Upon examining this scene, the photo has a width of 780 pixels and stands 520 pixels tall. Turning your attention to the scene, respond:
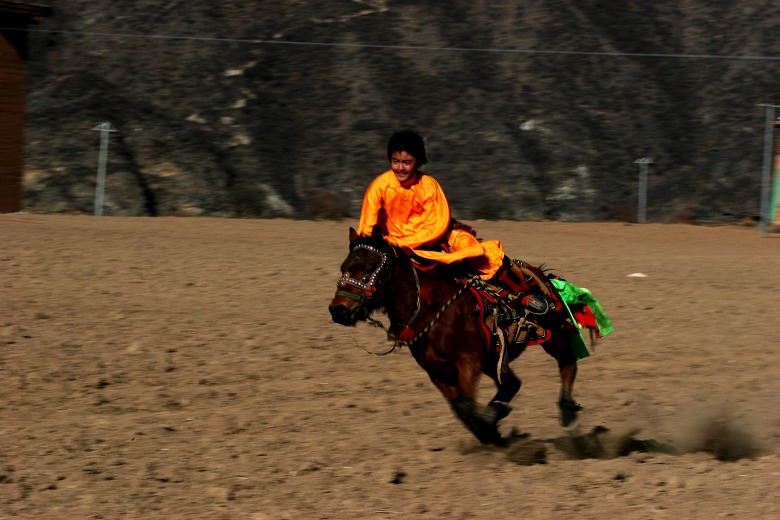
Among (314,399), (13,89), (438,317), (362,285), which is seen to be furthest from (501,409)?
(13,89)

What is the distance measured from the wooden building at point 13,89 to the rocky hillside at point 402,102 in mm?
643

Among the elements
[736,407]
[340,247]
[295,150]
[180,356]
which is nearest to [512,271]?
[736,407]

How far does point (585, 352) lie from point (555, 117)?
847 inches

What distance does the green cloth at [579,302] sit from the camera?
8367 mm

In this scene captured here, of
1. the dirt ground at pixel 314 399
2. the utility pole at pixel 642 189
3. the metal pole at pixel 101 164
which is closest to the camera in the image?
the dirt ground at pixel 314 399

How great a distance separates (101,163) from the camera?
24.2 m

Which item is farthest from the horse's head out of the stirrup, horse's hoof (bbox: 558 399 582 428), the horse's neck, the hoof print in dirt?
horse's hoof (bbox: 558 399 582 428)

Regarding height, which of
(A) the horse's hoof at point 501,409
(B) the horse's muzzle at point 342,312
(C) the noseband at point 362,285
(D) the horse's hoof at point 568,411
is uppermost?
(C) the noseband at point 362,285

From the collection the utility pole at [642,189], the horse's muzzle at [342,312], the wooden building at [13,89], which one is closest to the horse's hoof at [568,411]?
the horse's muzzle at [342,312]

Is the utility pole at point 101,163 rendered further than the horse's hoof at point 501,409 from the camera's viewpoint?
Yes

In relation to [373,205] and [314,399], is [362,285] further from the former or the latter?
[314,399]

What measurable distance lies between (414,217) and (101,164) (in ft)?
60.0

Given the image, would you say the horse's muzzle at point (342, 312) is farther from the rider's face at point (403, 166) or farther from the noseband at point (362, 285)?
the rider's face at point (403, 166)

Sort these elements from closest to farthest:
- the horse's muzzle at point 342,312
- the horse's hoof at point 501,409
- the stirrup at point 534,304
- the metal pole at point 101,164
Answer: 1. the horse's muzzle at point 342,312
2. the horse's hoof at point 501,409
3. the stirrup at point 534,304
4. the metal pole at point 101,164
